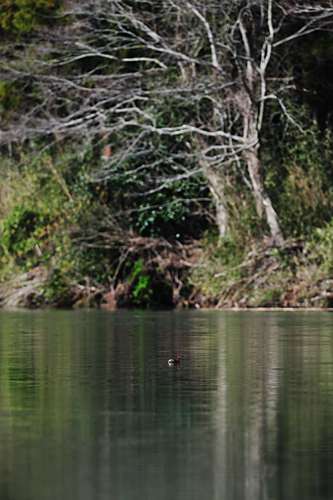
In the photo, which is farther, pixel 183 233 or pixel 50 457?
pixel 183 233

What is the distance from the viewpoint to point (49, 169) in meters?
25.5

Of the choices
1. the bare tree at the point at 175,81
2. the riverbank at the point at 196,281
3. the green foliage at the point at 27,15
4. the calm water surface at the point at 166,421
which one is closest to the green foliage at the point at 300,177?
the bare tree at the point at 175,81

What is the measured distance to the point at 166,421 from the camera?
17.1 feet

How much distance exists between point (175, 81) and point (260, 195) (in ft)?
12.2

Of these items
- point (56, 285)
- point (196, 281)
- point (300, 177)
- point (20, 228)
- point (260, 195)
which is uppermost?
point (300, 177)

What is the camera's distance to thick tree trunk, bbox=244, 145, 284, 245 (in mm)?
20859

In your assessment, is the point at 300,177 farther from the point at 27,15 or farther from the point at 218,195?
the point at 27,15

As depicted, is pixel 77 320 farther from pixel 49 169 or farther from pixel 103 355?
pixel 49 169

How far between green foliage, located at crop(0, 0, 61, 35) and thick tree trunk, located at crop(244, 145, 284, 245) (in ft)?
22.7

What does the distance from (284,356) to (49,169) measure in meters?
17.1

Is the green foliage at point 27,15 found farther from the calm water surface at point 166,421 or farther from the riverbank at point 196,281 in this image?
the calm water surface at point 166,421

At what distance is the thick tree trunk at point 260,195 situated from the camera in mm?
20859

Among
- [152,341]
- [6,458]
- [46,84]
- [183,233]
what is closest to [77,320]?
[152,341]

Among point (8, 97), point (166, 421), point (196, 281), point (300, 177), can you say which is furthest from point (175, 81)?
point (166, 421)
